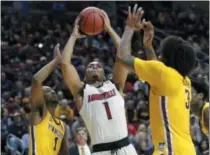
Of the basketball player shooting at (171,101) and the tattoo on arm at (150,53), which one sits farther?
the tattoo on arm at (150,53)

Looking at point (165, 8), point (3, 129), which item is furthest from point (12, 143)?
point (165, 8)

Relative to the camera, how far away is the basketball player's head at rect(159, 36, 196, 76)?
6.25 m

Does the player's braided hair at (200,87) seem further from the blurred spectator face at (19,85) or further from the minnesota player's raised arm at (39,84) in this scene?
the minnesota player's raised arm at (39,84)

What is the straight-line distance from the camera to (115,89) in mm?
6867

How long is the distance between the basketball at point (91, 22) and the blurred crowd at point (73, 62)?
3427 mm

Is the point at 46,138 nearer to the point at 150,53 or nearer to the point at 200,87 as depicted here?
the point at 150,53

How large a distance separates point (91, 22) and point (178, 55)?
1.33 metres

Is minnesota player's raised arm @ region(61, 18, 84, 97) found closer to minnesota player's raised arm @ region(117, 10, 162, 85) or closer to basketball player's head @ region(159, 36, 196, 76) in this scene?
minnesota player's raised arm @ region(117, 10, 162, 85)

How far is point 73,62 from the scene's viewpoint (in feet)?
59.7

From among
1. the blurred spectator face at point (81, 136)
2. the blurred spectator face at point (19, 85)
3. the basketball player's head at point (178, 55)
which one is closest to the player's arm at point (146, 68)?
the basketball player's head at point (178, 55)

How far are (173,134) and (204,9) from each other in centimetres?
1750

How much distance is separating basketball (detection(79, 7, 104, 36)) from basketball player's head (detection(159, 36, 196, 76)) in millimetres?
1176

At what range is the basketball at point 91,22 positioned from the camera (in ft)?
23.8

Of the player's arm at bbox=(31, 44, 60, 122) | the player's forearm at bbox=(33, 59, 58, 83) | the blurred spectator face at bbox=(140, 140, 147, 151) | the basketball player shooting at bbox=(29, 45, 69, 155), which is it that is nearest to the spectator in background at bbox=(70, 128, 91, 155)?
the blurred spectator face at bbox=(140, 140, 147, 151)
